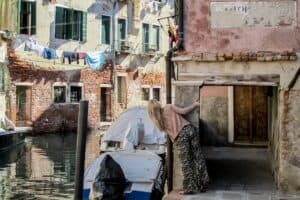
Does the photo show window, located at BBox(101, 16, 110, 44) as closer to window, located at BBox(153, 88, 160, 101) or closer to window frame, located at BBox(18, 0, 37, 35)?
window frame, located at BBox(18, 0, 37, 35)

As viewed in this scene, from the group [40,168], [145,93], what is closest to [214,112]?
[40,168]

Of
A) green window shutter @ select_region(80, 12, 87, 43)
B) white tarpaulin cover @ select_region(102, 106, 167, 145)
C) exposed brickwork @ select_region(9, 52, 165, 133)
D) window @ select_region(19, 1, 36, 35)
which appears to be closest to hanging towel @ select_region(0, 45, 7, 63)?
exposed brickwork @ select_region(9, 52, 165, 133)

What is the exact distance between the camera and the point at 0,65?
25.6m

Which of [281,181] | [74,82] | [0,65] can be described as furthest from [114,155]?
[74,82]

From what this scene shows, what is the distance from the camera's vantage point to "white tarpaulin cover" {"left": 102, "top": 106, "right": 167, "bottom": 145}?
14586 mm

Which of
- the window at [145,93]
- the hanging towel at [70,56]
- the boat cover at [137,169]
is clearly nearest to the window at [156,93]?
the window at [145,93]

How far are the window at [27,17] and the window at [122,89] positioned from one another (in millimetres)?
8092

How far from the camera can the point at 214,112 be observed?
15.8 meters

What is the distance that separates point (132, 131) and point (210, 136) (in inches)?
90.1

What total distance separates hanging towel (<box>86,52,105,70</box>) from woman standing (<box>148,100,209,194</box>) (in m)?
20.5

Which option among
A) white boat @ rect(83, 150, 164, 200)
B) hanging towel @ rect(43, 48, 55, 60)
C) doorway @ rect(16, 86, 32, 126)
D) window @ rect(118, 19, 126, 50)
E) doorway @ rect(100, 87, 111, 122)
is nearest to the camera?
white boat @ rect(83, 150, 164, 200)

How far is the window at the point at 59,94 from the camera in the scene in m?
29.5

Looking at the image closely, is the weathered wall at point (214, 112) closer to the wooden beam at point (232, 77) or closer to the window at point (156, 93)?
the wooden beam at point (232, 77)

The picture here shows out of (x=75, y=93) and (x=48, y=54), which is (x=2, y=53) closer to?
(x=48, y=54)
